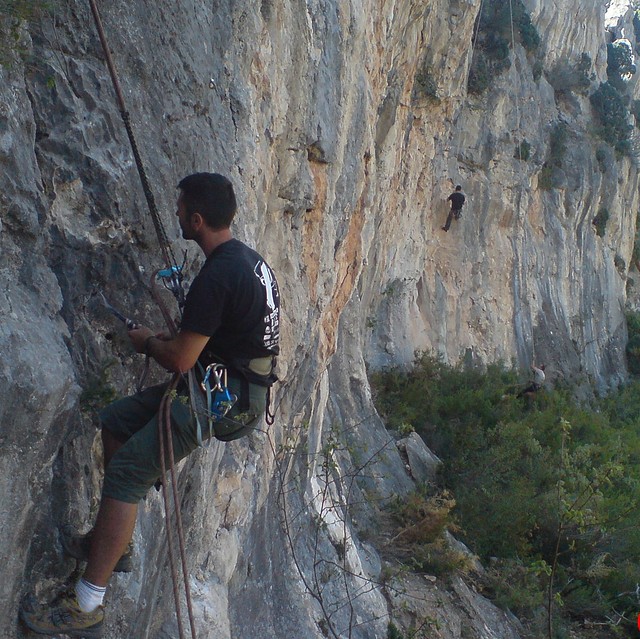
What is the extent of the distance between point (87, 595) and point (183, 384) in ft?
3.05

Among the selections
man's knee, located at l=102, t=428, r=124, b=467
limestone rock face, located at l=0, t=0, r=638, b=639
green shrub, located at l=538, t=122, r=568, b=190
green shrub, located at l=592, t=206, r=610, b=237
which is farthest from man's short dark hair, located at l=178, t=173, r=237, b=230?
green shrub, located at l=592, t=206, r=610, b=237

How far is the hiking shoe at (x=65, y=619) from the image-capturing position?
9.25ft

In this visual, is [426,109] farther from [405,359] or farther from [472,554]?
[472,554]

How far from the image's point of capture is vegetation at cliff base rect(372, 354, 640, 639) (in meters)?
8.52

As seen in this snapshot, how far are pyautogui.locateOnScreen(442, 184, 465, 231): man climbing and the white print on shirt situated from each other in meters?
14.3

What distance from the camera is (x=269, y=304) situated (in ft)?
10.4

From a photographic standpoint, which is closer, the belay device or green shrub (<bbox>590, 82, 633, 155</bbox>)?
the belay device

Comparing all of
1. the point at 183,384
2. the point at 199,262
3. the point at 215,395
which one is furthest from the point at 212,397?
the point at 199,262

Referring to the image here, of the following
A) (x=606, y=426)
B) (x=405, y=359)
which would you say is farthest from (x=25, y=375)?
(x=606, y=426)

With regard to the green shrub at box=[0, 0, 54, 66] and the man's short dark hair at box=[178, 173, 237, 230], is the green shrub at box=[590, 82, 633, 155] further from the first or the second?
the green shrub at box=[0, 0, 54, 66]

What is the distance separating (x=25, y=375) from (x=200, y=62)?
2.19 metres

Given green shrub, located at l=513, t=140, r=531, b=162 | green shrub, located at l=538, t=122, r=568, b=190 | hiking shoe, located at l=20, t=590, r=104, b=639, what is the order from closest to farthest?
1. hiking shoe, located at l=20, t=590, r=104, b=639
2. green shrub, located at l=513, t=140, r=531, b=162
3. green shrub, located at l=538, t=122, r=568, b=190

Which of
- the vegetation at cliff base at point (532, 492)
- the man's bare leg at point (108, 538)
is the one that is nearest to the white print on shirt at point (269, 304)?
the man's bare leg at point (108, 538)

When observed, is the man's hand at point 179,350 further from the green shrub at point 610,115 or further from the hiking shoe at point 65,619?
the green shrub at point 610,115
